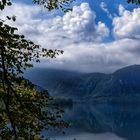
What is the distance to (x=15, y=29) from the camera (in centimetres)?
1463

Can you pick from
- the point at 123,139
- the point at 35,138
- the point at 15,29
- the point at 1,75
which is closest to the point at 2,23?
the point at 15,29

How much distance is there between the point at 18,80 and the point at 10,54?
3.25 ft

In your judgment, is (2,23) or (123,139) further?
(123,139)

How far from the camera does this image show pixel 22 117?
52.0 feet

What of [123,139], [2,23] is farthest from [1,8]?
[123,139]

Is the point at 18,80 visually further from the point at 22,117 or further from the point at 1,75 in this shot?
the point at 22,117

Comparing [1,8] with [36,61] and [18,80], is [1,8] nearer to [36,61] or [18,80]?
[18,80]

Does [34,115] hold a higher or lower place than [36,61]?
lower

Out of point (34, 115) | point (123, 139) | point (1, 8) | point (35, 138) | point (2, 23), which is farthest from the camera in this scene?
point (123, 139)


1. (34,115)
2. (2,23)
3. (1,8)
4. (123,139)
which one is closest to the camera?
(1,8)

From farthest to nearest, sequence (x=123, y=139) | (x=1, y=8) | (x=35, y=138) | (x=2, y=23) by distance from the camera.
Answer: (x=123, y=139) < (x=35, y=138) < (x=2, y=23) < (x=1, y=8)

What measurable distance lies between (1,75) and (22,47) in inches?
119

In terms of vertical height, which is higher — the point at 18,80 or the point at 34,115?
the point at 18,80

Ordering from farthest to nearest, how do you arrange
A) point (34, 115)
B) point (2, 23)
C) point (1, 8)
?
point (34, 115) < point (2, 23) < point (1, 8)
